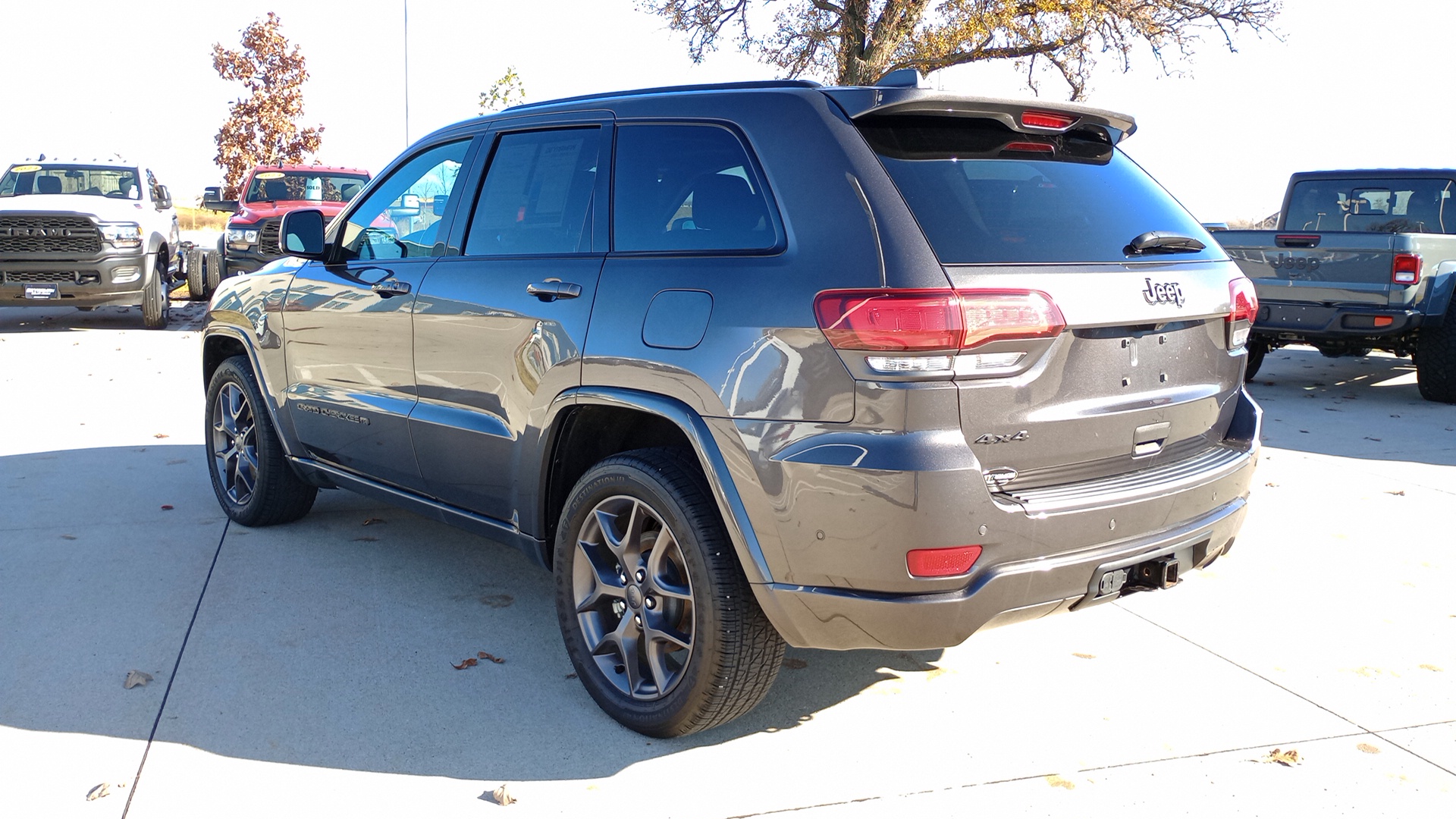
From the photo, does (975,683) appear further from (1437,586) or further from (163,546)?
(163,546)

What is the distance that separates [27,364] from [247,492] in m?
6.93

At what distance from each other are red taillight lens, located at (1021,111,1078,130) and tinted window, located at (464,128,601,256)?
135 centimetres

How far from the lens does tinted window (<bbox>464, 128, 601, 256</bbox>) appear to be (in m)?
3.74

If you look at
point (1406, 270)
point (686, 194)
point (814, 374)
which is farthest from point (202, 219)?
point (814, 374)

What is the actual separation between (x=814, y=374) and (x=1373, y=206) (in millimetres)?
9920

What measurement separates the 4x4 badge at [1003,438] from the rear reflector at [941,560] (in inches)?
10.3

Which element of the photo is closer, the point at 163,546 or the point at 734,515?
the point at 734,515

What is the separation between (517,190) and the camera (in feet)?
13.2

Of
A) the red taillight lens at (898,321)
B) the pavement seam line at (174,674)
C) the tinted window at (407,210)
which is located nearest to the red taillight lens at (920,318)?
the red taillight lens at (898,321)

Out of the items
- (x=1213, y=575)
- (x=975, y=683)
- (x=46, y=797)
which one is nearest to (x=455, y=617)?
(x=46, y=797)

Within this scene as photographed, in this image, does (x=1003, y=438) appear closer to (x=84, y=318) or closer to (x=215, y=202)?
(x=215, y=202)

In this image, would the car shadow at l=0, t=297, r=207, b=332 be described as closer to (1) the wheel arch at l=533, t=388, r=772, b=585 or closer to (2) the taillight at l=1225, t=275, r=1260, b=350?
(1) the wheel arch at l=533, t=388, r=772, b=585

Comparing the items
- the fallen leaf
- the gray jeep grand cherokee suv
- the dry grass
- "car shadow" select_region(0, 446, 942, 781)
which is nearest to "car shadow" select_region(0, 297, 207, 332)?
"car shadow" select_region(0, 446, 942, 781)

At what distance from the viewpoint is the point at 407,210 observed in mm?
4531
